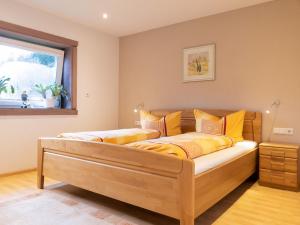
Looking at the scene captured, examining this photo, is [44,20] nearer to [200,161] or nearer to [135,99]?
[135,99]

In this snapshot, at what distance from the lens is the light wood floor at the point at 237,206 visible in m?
2.18

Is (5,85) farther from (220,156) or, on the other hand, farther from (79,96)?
(220,156)

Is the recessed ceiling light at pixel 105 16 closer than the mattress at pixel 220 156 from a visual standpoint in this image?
No

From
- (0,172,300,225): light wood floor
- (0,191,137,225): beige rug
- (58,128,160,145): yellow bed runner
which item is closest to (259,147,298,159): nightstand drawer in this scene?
(0,172,300,225): light wood floor

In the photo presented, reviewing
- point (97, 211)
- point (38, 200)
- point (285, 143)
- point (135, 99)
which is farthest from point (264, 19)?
point (38, 200)

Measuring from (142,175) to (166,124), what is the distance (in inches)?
71.3

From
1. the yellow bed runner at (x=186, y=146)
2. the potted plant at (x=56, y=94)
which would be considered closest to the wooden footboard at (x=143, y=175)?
the yellow bed runner at (x=186, y=146)

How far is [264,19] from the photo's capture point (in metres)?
3.42

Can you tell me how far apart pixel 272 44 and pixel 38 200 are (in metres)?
3.42

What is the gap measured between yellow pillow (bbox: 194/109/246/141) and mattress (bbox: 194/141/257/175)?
0.50 ft

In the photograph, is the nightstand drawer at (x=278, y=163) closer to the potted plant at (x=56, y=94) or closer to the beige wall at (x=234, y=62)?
the beige wall at (x=234, y=62)

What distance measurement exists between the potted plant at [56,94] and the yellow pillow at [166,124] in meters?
1.51

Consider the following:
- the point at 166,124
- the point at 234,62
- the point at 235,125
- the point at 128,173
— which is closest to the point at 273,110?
the point at 235,125

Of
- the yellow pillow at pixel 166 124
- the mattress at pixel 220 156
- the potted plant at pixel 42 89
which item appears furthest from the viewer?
the potted plant at pixel 42 89
